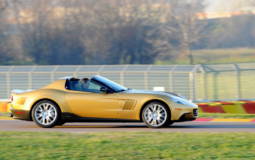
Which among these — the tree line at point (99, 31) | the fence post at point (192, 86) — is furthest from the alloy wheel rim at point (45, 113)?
the tree line at point (99, 31)

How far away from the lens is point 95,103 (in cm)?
1384

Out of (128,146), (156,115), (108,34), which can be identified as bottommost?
(128,146)

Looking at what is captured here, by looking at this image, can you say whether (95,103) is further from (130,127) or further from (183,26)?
(183,26)

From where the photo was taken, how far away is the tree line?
66631mm

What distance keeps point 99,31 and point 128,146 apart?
60845 mm

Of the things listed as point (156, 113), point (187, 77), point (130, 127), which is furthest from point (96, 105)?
point (187, 77)

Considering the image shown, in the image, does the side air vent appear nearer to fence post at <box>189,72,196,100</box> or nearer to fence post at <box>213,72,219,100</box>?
fence post at <box>189,72,196,100</box>

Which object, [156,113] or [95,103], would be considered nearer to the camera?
[156,113]

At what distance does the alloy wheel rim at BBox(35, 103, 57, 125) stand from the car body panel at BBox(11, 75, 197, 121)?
5.8 inches

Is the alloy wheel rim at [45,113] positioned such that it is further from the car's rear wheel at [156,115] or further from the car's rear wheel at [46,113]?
the car's rear wheel at [156,115]

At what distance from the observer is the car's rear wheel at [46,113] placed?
13.9 m

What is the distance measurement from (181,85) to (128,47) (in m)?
43.3

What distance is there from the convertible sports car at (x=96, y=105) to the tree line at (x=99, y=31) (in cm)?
5005

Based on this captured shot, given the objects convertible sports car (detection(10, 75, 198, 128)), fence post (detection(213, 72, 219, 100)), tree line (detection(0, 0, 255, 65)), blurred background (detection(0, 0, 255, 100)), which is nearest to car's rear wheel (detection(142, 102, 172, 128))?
convertible sports car (detection(10, 75, 198, 128))
